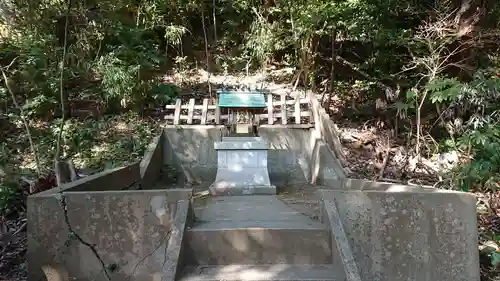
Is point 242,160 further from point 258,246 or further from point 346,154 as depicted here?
point 258,246

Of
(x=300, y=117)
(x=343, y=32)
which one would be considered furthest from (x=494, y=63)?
(x=300, y=117)

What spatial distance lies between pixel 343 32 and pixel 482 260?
6.04 metres

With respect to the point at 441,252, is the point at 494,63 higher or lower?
higher

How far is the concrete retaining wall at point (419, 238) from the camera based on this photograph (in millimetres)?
3502

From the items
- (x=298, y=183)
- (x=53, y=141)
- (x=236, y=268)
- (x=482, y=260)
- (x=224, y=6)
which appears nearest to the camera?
(x=236, y=268)

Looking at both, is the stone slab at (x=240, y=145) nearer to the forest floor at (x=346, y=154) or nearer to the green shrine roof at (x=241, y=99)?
the green shrine roof at (x=241, y=99)

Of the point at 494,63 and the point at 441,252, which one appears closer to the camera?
the point at 441,252

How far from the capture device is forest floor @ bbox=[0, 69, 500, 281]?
4.39m

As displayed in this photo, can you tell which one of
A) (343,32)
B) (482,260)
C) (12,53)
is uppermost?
(343,32)

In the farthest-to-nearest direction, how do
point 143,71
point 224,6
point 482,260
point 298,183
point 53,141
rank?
point 224,6, point 143,71, point 53,141, point 298,183, point 482,260

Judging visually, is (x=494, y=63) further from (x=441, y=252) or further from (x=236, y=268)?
(x=236, y=268)

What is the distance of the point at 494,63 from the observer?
309 inches

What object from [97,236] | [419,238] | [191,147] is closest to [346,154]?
[191,147]

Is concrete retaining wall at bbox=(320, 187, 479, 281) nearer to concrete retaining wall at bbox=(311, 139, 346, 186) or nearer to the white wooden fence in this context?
concrete retaining wall at bbox=(311, 139, 346, 186)
